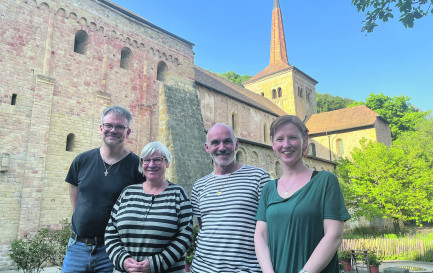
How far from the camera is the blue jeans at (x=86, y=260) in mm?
2797

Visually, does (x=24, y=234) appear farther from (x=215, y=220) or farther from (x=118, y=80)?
(x=215, y=220)

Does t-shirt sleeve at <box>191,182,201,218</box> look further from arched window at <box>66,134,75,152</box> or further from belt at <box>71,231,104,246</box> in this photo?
arched window at <box>66,134,75,152</box>

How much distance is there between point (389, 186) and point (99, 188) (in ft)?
74.3

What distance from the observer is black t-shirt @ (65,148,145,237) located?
2.86 metres

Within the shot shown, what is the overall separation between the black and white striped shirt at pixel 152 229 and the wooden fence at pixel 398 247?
1393 cm

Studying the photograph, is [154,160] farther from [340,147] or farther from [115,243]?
[340,147]

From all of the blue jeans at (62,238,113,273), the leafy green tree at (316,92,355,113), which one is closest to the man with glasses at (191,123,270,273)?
the blue jeans at (62,238,113,273)

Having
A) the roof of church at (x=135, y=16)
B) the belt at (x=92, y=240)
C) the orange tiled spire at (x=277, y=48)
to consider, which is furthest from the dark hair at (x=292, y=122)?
the orange tiled spire at (x=277, y=48)

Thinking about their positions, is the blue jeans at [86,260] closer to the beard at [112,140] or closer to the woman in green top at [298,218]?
the beard at [112,140]

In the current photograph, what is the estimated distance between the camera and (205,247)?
254cm

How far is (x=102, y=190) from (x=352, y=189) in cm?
2247

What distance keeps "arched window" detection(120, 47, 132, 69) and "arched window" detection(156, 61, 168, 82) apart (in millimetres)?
1718

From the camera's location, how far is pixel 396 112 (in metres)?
42.5

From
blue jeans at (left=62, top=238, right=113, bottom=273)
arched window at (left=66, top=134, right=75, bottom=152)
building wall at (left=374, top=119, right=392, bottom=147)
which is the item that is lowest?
blue jeans at (left=62, top=238, right=113, bottom=273)
